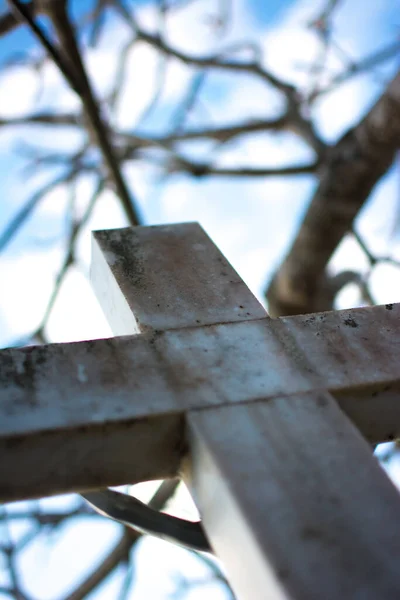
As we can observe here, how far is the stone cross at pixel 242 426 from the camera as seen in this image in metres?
1.01

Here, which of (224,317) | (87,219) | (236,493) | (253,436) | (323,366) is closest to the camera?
(236,493)

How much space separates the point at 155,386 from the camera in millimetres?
1240

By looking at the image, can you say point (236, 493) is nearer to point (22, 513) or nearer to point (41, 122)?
point (22, 513)

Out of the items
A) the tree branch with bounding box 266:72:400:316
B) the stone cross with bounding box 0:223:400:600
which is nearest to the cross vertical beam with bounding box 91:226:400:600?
the stone cross with bounding box 0:223:400:600

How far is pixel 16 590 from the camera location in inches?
168

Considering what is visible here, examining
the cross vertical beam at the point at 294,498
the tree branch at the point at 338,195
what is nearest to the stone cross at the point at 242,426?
the cross vertical beam at the point at 294,498

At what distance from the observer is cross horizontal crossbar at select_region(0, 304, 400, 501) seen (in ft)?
3.75

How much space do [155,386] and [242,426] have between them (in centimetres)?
19

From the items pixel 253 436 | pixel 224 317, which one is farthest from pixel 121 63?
pixel 253 436

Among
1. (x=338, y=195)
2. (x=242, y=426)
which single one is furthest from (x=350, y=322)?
(x=338, y=195)

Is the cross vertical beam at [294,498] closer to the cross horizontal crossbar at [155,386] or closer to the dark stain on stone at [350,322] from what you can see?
the cross horizontal crossbar at [155,386]

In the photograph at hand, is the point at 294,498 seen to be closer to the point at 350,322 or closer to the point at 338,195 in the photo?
the point at 350,322

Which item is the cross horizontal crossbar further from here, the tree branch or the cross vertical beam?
the tree branch

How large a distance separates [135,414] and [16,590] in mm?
3690
